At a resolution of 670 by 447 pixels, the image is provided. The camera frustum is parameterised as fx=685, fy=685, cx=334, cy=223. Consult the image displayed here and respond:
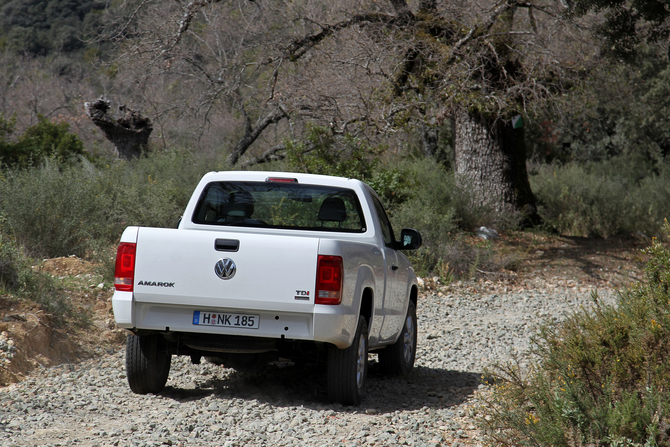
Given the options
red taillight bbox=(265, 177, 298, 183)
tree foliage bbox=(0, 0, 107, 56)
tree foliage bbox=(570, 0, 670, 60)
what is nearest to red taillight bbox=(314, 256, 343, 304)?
red taillight bbox=(265, 177, 298, 183)

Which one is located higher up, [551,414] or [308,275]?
[308,275]

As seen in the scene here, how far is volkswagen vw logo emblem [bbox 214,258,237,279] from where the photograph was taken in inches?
191

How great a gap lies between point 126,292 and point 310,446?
1.73 meters

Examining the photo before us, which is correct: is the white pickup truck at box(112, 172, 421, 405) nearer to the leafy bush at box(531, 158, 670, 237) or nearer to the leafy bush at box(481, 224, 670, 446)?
the leafy bush at box(481, 224, 670, 446)

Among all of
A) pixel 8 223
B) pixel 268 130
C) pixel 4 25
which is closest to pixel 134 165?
pixel 8 223

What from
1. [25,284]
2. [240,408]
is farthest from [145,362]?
[25,284]

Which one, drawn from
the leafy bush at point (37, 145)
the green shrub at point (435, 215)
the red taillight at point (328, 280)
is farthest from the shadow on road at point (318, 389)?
the leafy bush at point (37, 145)

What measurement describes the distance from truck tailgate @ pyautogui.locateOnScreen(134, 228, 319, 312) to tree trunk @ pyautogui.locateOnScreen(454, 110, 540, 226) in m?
11.3

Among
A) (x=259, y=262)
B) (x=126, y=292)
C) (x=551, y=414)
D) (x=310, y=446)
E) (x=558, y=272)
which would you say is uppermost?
(x=259, y=262)

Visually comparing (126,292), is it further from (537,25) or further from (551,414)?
(537,25)

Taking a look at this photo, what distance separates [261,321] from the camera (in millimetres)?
4941

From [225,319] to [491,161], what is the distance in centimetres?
1194

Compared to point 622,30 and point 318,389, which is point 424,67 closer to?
point 622,30

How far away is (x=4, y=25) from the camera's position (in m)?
51.0
